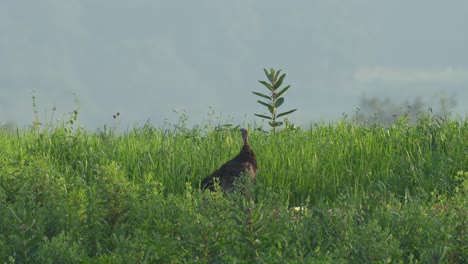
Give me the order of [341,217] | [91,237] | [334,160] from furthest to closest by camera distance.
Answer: [334,160] < [91,237] < [341,217]

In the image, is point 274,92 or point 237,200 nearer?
point 237,200

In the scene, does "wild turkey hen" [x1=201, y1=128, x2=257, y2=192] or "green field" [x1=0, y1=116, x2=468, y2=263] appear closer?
"green field" [x1=0, y1=116, x2=468, y2=263]

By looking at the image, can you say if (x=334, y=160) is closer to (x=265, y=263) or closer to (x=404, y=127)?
(x=404, y=127)

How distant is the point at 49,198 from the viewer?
21.2 ft

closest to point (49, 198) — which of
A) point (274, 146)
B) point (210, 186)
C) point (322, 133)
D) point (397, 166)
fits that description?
point (210, 186)

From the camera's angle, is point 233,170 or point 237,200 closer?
point 237,200

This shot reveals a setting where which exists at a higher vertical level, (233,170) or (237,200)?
(233,170)

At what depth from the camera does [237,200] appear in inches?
208

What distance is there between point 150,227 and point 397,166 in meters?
5.33

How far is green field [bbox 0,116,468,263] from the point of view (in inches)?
188

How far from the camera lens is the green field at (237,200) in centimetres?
478

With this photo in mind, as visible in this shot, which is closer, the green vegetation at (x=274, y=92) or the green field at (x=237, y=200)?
the green field at (x=237, y=200)

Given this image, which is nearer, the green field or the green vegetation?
the green field

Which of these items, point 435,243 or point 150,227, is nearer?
point 435,243
